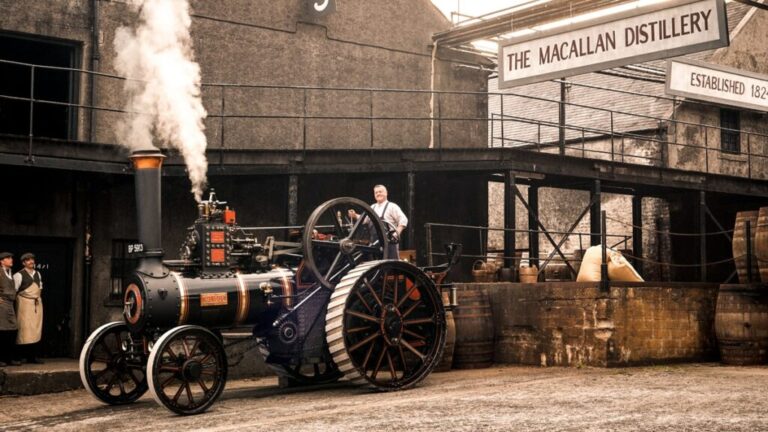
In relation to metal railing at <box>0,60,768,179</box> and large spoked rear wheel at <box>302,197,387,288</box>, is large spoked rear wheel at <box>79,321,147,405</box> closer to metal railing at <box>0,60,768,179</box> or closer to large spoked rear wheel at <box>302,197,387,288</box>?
large spoked rear wheel at <box>302,197,387,288</box>

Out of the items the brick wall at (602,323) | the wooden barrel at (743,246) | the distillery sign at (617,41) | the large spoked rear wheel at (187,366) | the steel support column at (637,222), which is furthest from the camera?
the steel support column at (637,222)

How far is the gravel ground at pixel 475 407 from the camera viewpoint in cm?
775

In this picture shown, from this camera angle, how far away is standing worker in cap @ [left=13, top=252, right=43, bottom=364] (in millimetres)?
12766

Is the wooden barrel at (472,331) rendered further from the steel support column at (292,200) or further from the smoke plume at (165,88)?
the smoke plume at (165,88)

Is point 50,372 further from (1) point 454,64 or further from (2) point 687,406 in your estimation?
(1) point 454,64

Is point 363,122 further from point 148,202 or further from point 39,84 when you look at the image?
point 148,202

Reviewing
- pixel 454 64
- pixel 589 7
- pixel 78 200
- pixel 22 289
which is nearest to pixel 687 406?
pixel 22 289

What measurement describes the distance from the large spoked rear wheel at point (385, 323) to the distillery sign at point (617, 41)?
2536 mm

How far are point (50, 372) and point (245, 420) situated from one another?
4151 millimetres

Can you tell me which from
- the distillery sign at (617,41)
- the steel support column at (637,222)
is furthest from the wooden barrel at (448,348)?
the steel support column at (637,222)

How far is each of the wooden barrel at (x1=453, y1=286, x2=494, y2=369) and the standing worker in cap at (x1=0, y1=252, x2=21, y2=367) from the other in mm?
5673

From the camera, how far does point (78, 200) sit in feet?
49.6

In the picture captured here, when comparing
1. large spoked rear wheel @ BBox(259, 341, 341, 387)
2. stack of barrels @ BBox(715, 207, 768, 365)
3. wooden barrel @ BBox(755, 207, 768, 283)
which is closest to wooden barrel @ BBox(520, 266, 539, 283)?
stack of barrels @ BBox(715, 207, 768, 365)

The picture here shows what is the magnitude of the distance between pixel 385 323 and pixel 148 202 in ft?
9.15
